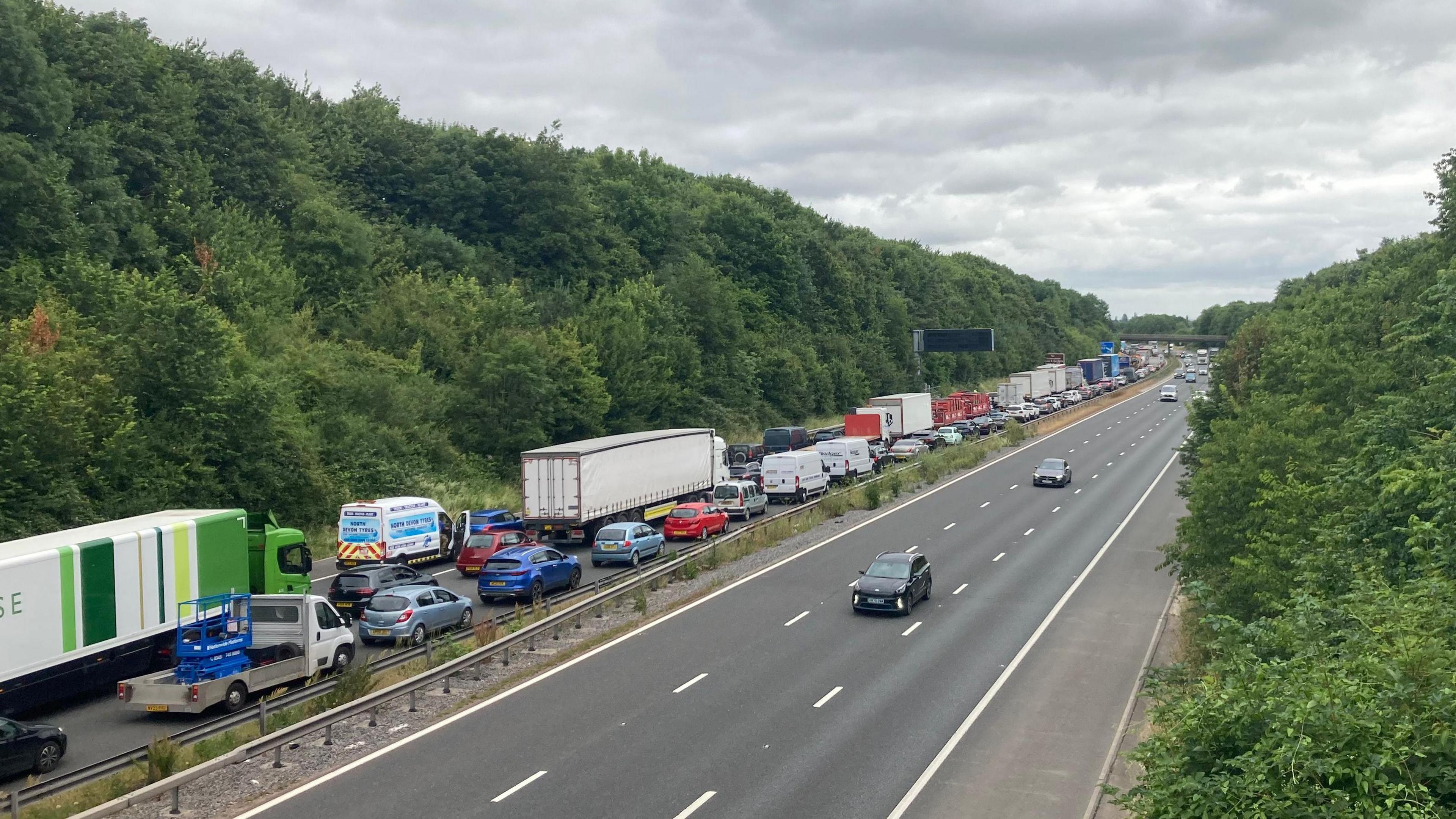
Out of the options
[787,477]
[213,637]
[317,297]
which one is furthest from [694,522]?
[317,297]

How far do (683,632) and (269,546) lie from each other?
10957 millimetres

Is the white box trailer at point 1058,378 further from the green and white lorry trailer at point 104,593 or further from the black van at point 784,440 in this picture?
→ the green and white lorry trailer at point 104,593

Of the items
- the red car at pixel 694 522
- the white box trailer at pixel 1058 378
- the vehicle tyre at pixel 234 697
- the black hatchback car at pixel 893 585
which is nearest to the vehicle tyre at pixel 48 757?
the vehicle tyre at pixel 234 697

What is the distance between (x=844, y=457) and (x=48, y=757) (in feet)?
130

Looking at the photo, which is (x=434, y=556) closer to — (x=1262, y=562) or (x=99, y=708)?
(x=99, y=708)

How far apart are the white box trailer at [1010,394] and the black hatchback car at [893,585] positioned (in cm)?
6879

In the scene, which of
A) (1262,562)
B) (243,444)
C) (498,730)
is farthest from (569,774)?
(243,444)

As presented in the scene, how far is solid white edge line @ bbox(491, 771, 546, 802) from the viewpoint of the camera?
15.1 meters

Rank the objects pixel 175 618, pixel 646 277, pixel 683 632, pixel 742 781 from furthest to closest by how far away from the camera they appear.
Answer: pixel 646 277 → pixel 683 632 → pixel 175 618 → pixel 742 781

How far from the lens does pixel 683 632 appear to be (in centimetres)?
2538

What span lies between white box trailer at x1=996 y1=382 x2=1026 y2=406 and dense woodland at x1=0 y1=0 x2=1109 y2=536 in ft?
44.3

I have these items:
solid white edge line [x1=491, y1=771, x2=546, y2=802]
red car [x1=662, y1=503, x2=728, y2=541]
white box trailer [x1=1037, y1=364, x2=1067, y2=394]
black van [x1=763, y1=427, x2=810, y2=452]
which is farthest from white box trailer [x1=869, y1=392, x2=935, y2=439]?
solid white edge line [x1=491, y1=771, x2=546, y2=802]

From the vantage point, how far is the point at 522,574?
92.0 ft

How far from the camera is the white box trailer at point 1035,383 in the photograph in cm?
9862
